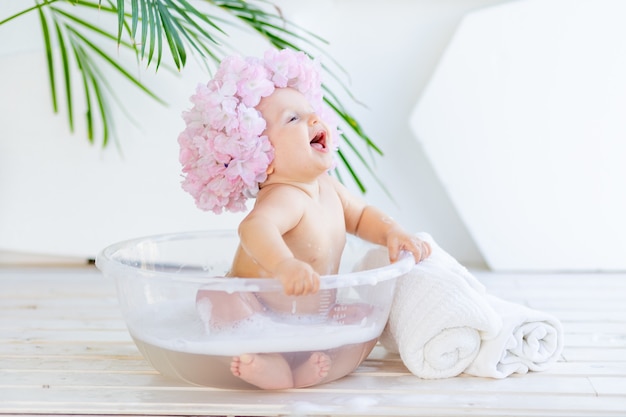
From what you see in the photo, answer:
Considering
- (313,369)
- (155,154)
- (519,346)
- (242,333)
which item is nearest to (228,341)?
Answer: (242,333)

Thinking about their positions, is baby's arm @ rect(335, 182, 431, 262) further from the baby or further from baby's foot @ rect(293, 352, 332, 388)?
baby's foot @ rect(293, 352, 332, 388)

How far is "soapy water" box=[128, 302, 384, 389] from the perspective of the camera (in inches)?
46.3

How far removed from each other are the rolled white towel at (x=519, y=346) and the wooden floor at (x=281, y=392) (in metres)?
0.02

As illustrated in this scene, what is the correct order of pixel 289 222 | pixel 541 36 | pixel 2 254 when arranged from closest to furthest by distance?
pixel 289 222 < pixel 541 36 < pixel 2 254

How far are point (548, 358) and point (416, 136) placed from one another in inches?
38.7

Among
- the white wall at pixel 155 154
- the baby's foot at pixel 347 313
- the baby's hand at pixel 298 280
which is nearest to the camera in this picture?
the baby's hand at pixel 298 280

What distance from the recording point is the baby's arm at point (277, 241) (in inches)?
43.8

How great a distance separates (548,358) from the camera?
4.35ft

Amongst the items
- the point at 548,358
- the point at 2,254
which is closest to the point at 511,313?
the point at 548,358

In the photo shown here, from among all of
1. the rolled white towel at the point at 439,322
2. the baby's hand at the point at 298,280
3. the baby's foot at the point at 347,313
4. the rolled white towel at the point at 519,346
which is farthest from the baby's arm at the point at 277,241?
the rolled white towel at the point at 519,346

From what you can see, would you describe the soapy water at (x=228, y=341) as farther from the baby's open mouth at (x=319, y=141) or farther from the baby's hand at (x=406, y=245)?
the baby's open mouth at (x=319, y=141)

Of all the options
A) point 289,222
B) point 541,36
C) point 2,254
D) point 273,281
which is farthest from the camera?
point 2,254

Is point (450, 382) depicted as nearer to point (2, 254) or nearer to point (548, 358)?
point (548, 358)

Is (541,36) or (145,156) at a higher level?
(541,36)
